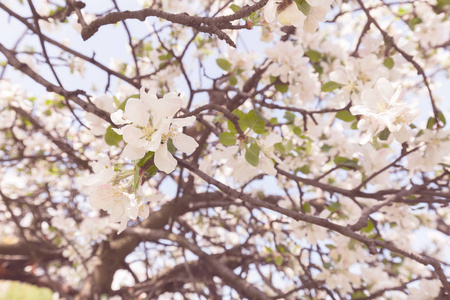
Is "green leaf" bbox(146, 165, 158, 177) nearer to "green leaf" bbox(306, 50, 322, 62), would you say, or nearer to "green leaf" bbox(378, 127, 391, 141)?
"green leaf" bbox(378, 127, 391, 141)

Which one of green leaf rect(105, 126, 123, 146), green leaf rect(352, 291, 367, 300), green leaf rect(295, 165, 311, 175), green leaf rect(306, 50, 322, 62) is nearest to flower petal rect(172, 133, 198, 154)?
green leaf rect(105, 126, 123, 146)

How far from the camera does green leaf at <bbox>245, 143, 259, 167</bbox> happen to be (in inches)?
40.4

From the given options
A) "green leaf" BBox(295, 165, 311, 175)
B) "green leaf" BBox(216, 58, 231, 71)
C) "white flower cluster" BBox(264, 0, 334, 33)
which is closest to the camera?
"white flower cluster" BBox(264, 0, 334, 33)

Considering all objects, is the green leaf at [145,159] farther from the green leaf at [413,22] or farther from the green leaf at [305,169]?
the green leaf at [413,22]

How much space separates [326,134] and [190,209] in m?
1.27

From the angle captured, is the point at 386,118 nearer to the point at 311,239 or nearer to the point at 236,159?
the point at 236,159

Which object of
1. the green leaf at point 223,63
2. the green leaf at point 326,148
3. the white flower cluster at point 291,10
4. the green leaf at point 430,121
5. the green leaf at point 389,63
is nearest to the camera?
the white flower cluster at point 291,10

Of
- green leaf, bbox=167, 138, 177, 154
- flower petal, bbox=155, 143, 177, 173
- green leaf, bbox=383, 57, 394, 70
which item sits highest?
green leaf, bbox=383, 57, 394, 70

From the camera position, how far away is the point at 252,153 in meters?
1.04

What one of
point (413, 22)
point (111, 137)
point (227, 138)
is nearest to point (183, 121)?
point (227, 138)

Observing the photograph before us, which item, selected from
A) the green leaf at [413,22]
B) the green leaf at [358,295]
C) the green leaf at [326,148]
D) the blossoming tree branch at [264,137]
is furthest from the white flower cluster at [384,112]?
the green leaf at [358,295]

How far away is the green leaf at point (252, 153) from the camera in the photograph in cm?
103

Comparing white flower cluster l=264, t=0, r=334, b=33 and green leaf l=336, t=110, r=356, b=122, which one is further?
green leaf l=336, t=110, r=356, b=122

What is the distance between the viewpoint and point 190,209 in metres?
2.81
